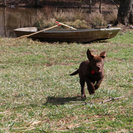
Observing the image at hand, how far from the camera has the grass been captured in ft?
13.4

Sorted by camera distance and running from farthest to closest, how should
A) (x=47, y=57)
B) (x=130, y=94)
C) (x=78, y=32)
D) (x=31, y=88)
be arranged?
(x=78, y=32) → (x=47, y=57) → (x=31, y=88) → (x=130, y=94)

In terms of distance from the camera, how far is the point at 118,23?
67.7 feet

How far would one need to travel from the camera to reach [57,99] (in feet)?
18.7

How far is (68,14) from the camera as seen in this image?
71.4 feet

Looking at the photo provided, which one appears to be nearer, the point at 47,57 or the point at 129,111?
the point at 129,111

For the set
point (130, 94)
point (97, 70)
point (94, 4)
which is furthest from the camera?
point (94, 4)

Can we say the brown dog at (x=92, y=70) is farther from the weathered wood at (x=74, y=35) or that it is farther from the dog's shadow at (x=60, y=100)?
the weathered wood at (x=74, y=35)

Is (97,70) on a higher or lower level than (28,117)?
higher

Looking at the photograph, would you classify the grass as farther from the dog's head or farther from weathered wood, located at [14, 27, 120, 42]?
weathered wood, located at [14, 27, 120, 42]

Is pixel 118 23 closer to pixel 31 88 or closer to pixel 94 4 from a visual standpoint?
pixel 31 88

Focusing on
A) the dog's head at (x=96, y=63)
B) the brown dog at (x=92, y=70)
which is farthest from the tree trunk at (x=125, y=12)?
the dog's head at (x=96, y=63)

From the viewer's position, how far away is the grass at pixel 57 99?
4.10 meters

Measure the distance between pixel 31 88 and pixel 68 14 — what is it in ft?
51.9

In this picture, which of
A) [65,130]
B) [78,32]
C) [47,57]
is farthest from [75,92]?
[78,32]
